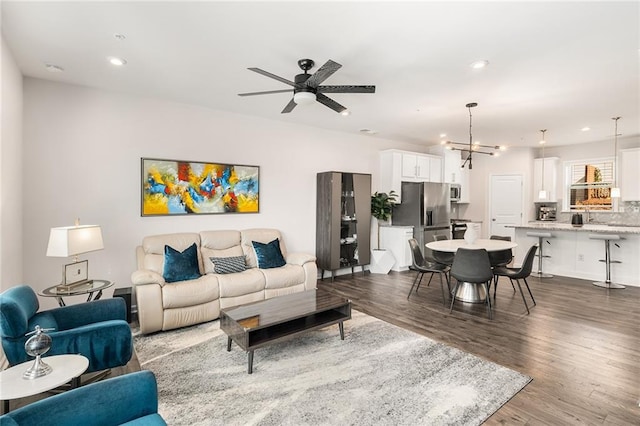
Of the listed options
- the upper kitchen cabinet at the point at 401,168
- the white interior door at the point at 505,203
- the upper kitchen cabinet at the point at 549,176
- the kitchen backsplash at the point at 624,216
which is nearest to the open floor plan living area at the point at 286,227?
the upper kitchen cabinet at the point at 401,168

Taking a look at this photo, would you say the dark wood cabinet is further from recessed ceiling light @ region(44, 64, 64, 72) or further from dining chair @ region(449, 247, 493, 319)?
recessed ceiling light @ region(44, 64, 64, 72)

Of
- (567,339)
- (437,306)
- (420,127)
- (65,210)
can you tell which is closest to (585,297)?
(567,339)

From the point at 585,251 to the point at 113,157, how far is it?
25.5 ft

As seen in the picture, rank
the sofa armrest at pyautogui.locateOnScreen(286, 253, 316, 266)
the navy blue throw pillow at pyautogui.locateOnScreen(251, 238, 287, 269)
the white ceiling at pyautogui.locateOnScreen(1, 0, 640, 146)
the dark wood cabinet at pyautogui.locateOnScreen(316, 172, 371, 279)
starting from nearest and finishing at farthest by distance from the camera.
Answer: the white ceiling at pyautogui.locateOnScreen(1, 0, 640, 146) < the navy blue throw pillow at pyautogui.locateOnScreen(251, 238, 287, 269) < the sofa armrest at pyautogui.locateOnScreen(286, 253, 316, 266) < the dark wood cabinet at pyautogui.locateOnScreen(316, 172, 371, 279)

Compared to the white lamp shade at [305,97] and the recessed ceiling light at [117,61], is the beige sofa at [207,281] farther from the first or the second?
the white lamp shade at [305,97]

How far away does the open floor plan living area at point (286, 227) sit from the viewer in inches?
87.6

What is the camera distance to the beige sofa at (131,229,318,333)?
11.1 ft

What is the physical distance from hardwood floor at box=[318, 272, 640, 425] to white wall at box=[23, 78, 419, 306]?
8.15 ft

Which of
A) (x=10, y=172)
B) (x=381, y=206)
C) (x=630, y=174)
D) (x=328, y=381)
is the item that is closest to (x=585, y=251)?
(x=630, y=174)

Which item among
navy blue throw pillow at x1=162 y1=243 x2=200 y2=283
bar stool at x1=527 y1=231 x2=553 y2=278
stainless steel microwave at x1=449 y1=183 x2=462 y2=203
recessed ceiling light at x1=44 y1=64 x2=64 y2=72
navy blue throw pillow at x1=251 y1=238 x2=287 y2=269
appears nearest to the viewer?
recessed ceiling light at x1=44 y1=64 x2=64 y2=72

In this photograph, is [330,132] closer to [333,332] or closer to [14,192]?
[333,332]

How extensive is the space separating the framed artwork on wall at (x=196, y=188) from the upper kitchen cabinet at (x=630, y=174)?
Answer: 7.45 metres

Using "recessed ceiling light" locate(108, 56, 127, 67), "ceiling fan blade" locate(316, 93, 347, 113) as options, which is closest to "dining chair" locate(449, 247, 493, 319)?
"ceiling fan blade" locate(316, 93, 347, 113)

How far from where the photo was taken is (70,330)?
2252 mm
